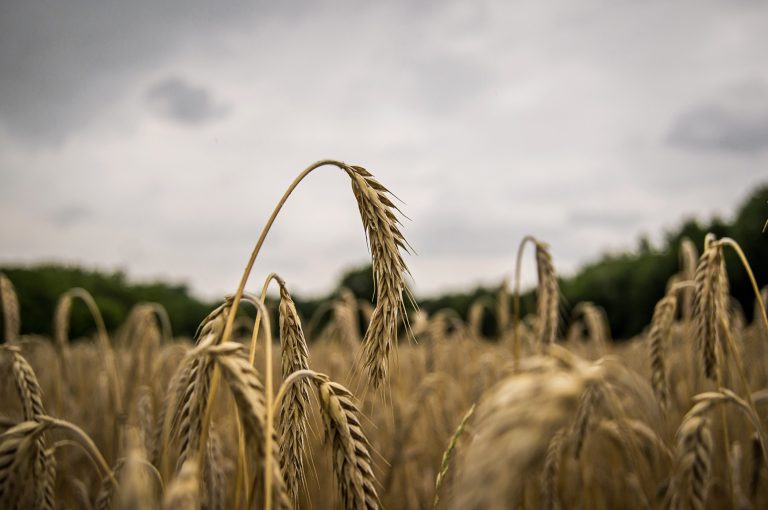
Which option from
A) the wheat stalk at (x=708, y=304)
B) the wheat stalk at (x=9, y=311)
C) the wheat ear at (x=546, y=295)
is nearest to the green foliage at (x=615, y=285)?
the wheat stalk at (x=9, y=311)

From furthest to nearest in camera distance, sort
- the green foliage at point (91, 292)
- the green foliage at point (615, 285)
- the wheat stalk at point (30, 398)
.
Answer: the green foliage at point (91, 292) < the green foliage at point (615, 285) < the wheat stalk at point (30, 398)

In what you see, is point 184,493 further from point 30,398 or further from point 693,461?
point 693,461

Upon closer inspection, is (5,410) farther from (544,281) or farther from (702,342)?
(702,342)

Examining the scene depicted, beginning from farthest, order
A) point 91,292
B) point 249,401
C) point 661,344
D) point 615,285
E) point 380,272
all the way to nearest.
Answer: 1. point 91,292
2. point 615,285
3. point 661,344
4. point 380,272
5. point 249,401

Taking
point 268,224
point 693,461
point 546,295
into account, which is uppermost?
point 268,224

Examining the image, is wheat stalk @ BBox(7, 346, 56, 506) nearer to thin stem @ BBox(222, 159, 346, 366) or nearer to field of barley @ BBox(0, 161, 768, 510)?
field of barley @ BBox(0, 161, 768, 510)

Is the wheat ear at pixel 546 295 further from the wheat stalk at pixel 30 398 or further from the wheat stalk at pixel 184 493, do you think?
the wheat stalk at pixel 30 398

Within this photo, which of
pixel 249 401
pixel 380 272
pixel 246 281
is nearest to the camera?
pixel 249 401

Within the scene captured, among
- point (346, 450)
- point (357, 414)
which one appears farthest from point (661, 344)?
point (346, 450)

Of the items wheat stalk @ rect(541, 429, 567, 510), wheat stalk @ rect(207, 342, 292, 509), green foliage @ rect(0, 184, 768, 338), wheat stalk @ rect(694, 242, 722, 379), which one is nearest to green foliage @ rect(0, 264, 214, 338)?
green foliage @ rect(0, 184, 768, 338)

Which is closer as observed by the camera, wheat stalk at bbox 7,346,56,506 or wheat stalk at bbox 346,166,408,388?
wheat stalk at bbox 346,166,408,388

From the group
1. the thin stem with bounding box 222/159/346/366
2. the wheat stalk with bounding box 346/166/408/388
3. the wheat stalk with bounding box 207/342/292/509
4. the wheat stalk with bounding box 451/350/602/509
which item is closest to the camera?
the wheat stalk with bounding box 451/350/602/509

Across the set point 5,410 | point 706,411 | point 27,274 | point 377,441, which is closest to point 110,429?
point 5,410

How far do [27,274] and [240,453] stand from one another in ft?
61.4
